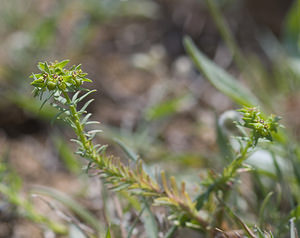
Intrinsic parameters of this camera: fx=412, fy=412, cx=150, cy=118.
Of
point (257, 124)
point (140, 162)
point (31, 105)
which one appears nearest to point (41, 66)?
point (140, 162)

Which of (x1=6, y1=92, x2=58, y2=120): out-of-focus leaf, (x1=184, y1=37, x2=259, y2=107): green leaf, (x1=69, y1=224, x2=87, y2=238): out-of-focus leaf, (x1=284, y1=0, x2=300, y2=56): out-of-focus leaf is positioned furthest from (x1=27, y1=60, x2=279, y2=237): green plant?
(x1=284, y1=0, x2=300, y2=56): out-of-focus leaf

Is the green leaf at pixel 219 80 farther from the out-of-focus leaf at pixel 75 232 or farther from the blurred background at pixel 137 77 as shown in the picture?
the out-of-focus leaf at pixel 75 232

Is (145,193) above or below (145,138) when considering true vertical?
below

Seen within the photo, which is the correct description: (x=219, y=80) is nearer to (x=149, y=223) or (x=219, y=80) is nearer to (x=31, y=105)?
(x=149, y=223)

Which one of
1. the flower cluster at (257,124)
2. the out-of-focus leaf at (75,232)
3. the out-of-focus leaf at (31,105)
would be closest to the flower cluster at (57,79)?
the flower cluster at (257,124)

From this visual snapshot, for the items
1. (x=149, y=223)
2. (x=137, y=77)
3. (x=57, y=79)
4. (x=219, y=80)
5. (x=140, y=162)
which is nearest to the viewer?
(x=57, y=79)

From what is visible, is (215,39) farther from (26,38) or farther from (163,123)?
Result: (26,38)

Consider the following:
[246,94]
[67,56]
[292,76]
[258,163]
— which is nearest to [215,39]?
[292,76]
